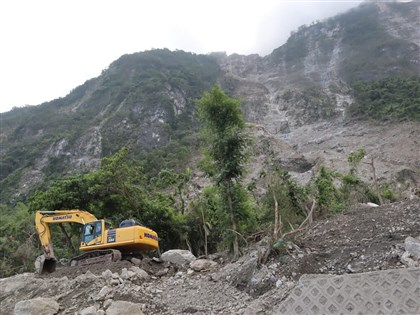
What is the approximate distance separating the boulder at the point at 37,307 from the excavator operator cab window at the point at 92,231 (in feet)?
10.8

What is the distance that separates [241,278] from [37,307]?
3959 millimetres

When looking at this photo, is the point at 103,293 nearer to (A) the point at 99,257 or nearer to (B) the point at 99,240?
(A) the point at 99,257

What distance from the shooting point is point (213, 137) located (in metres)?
10.6

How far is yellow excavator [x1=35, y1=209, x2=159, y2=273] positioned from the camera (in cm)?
1020

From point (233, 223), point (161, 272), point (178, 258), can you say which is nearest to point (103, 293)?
point (161, 272)

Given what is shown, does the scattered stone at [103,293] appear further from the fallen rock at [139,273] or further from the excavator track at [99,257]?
the excavator track at [99,257]

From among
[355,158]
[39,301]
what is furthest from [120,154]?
[355,158]

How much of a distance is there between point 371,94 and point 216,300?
56351mm

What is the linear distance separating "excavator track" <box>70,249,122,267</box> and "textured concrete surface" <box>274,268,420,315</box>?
225 inches

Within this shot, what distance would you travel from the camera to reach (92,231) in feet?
35.3

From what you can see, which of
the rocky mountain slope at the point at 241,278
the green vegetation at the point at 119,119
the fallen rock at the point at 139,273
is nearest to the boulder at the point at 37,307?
the rocky mountain slope at the point at 241,278

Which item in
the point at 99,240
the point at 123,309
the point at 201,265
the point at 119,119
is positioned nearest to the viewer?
the point at 123,309

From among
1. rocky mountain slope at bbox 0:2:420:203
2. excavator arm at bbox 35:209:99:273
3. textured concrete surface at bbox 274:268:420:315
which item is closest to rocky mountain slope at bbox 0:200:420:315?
textured concrete surface at bbox 274:268:420:315

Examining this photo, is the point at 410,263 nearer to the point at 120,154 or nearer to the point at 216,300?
the point at 216,300
